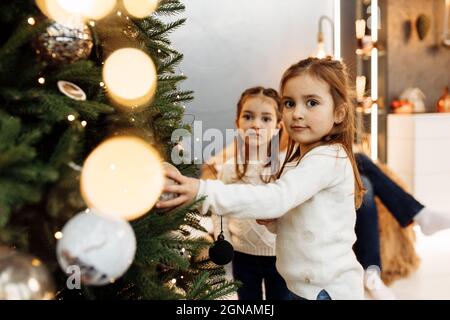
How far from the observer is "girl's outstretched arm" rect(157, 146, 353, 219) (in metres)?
0.98

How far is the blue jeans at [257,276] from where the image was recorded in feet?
5.82

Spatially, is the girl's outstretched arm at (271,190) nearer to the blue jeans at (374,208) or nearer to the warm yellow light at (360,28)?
the blue jeans at (374,208)

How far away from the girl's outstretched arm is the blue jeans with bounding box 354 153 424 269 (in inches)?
54.1

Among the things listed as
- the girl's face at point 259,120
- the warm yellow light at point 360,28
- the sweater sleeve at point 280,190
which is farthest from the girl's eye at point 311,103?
the warm yellow light at point 360,28

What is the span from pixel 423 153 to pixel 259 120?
2.41 meters

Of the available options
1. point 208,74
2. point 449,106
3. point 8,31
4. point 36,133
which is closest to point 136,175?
point 36,133

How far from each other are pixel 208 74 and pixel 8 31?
8.90 feet

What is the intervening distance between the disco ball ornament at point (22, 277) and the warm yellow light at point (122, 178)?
0.12 meters

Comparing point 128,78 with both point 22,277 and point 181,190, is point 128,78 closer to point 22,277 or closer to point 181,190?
point 181,190

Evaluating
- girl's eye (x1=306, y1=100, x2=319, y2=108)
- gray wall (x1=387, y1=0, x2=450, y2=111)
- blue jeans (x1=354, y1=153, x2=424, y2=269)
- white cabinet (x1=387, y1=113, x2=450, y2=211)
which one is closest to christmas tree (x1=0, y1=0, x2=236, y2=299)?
girl's eye (x1=306, y1=100, x2=319, y2=108)

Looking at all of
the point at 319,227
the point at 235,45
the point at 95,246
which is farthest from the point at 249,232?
the point at 235,45

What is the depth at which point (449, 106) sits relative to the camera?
4.19m

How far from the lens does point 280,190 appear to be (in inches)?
42.6
